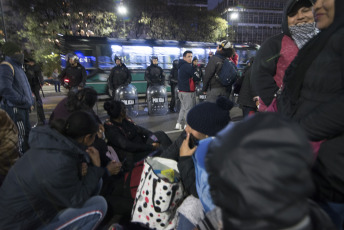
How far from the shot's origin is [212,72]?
439 centimetres

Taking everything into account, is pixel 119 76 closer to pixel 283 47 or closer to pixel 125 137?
pixel 125 137

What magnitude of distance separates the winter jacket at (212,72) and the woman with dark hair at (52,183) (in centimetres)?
291

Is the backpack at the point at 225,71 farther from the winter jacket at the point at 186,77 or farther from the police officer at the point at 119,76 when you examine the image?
the police officer at the point at 119,76

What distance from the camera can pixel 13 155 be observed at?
214cm

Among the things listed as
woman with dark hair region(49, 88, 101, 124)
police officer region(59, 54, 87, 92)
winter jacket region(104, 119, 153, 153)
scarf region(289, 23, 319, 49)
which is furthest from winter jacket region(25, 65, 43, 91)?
scarf region(289, 23, 319, 49)

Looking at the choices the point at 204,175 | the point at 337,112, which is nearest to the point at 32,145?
the point at 204,175

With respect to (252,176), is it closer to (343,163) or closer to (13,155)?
(343,163)

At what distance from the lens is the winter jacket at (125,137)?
10.1 ft

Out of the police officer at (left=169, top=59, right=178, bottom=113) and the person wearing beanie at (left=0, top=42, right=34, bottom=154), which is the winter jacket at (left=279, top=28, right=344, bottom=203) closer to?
the person wearing beanie at (left=0, top=42, right=34, bottom=154)

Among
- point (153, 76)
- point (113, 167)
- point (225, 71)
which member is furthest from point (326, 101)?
point (153, 76)

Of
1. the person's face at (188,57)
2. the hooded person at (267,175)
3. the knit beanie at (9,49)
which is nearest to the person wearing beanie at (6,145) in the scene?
the knit beanie at (9,49)

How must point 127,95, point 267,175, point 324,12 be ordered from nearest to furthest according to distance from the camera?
point 267,175 → point 324,12 → point 127,95

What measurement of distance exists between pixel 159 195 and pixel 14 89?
10.6 ft

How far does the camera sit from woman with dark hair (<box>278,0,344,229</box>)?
3.48ft
